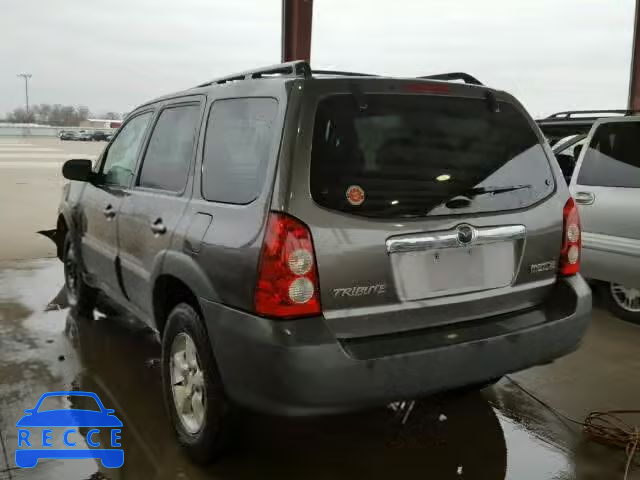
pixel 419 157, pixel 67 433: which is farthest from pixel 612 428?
pixel 67 433

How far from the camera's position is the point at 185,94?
312cm

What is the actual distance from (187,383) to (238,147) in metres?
1.08

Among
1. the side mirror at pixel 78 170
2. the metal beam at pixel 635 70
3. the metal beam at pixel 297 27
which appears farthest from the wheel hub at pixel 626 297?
the metal beam at pixel 635 70

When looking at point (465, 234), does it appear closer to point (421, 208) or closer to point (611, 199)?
point (421, 208)

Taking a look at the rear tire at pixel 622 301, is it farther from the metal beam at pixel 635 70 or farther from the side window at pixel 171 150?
the metal beam at pixel 635 70

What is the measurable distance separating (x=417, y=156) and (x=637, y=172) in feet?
9.64

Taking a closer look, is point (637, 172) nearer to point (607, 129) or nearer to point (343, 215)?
point (607, 129)

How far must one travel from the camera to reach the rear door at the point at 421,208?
85.9 inches

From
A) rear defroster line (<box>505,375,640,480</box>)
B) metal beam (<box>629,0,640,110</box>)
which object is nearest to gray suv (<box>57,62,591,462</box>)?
rear defroster line (<box>505,375,640,480</box>)

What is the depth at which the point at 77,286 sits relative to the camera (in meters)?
4.75

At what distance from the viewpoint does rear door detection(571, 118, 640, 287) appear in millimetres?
4477

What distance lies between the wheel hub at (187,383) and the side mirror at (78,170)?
1.88 meters

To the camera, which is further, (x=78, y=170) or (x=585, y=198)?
(x=585, y=198)

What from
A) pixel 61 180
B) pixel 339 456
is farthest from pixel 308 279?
pixel 61 180
